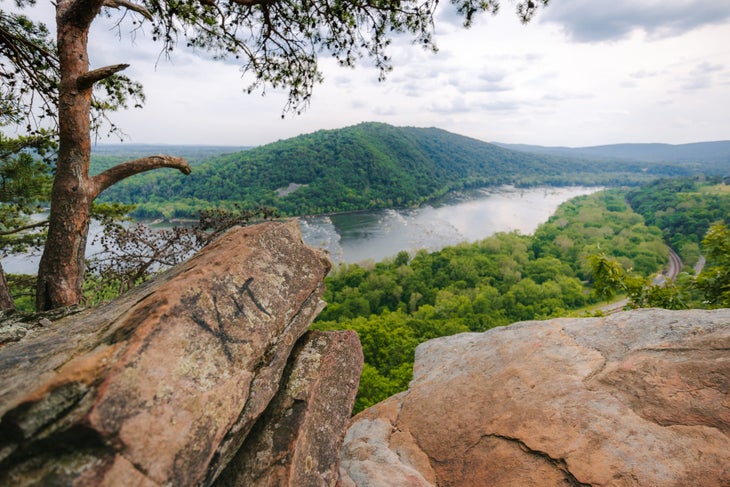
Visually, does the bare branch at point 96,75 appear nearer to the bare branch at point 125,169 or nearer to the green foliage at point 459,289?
the bare branch at point 125,169

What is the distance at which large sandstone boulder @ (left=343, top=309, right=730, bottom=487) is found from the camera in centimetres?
339

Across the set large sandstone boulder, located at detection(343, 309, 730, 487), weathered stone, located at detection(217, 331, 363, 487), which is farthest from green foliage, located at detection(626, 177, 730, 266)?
weathered stone, located at detection(217, 331, 363, 487)

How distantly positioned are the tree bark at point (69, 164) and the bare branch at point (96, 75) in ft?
0.03

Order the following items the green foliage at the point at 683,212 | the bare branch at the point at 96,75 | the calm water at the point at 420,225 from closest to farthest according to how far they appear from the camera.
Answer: the bare branch at the point at 96,75, the calm water at the point at 420,225, the green foliage at the point at 683,212

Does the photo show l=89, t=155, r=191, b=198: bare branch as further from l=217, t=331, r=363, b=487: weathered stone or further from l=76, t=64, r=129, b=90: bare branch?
l=217, t=331, r=363, b=487: weathered stone

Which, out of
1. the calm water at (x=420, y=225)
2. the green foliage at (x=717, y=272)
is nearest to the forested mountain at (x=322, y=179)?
the calm water at (x=420, y=225)

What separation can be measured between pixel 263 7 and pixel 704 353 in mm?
6889

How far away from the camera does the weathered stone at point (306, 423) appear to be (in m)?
2.85

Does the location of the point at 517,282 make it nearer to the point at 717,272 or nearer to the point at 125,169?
the point at 717,272

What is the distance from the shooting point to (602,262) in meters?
7.20

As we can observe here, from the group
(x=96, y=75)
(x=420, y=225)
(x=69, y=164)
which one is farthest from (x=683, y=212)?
(x=69, y=164)

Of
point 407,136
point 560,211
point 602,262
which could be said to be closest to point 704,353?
point 602,262

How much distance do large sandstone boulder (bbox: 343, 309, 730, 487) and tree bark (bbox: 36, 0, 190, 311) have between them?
3.94m

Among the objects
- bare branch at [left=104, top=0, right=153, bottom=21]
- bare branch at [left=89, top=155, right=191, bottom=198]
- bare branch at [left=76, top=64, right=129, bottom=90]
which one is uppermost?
bare branch at [left=104, top=0, right=153, bottom=21]
